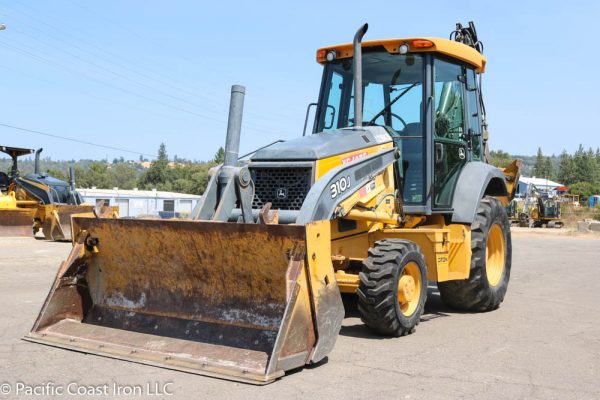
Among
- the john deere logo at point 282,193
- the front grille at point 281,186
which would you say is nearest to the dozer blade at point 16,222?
the front grille at point 281,186

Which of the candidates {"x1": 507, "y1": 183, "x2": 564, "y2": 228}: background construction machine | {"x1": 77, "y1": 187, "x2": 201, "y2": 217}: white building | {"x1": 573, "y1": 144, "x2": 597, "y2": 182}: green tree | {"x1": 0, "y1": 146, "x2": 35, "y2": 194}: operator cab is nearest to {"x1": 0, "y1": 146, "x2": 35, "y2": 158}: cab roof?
{"x1": 0, "y1": 146, "x2": 35, "y2": 194}: operator cab

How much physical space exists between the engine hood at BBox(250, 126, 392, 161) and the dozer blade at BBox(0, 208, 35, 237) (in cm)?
1427

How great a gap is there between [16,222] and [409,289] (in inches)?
605

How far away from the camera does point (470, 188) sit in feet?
25.1

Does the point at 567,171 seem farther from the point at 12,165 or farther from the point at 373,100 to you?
the point at 373,100

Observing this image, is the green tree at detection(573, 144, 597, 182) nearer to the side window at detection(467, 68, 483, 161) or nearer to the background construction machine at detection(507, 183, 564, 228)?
the background construction machine at detection(507, 183, 564, 228)

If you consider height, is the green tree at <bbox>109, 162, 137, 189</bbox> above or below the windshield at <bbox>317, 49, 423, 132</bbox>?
above

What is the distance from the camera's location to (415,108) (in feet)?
24.3

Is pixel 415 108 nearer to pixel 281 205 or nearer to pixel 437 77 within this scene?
pixel 437 77

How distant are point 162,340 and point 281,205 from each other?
5.40 ft

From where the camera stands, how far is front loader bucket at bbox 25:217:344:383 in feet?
16.1

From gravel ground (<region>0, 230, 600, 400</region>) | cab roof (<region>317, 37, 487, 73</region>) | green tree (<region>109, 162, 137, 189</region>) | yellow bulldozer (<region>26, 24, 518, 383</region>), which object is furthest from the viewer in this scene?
green tree (<region>109, 162, 137, 189</region>)

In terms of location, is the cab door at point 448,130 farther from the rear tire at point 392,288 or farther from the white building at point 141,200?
the white building at point 141,200

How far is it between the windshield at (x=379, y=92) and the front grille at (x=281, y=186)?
5.74ft
